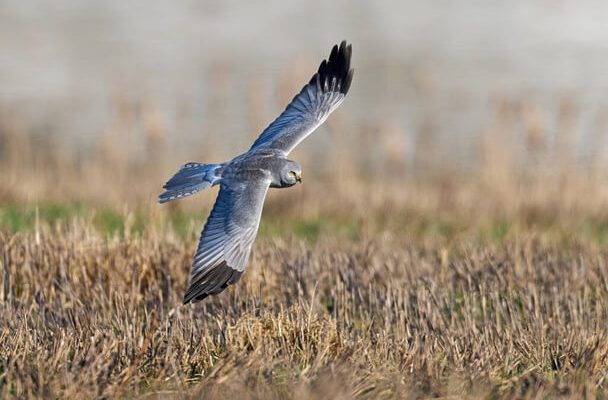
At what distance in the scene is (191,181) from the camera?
6980 millimetres

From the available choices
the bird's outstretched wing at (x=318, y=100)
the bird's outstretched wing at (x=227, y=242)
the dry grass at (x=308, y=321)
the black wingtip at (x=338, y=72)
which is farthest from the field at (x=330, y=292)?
the black wingtip at (x=338, y=72)

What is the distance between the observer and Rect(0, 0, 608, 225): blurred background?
14570mm

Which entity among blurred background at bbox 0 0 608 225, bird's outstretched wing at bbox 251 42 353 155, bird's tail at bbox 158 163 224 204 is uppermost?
bird's outstretched wing at bbox 251 42 353 155

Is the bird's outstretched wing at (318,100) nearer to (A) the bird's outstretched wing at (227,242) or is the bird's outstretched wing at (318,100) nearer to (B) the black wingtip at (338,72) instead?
(B) the black wingtip at (338,72)

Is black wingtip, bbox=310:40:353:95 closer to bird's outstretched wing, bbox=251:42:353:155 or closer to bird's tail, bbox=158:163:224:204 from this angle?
bird's outstretched wing, bbox=251:42:353:155

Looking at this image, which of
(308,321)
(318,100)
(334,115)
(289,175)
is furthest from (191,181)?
(334,115)

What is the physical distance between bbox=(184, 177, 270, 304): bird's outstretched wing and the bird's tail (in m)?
0.24

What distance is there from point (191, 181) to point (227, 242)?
2.14 ft

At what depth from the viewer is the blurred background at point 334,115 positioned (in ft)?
47.8

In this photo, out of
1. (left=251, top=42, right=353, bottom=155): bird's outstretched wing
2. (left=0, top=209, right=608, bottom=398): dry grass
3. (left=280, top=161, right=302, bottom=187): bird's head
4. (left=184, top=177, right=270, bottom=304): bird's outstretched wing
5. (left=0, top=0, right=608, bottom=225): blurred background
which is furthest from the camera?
(left=0, top=0, right=608, bottom=225): blurred background

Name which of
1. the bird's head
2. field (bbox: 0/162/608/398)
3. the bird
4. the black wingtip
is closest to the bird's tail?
the bird

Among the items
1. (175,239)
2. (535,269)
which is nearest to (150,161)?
(175,239)

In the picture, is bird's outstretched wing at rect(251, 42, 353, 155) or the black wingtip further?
the black wingtip

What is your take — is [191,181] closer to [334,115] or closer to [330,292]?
[330,292]
